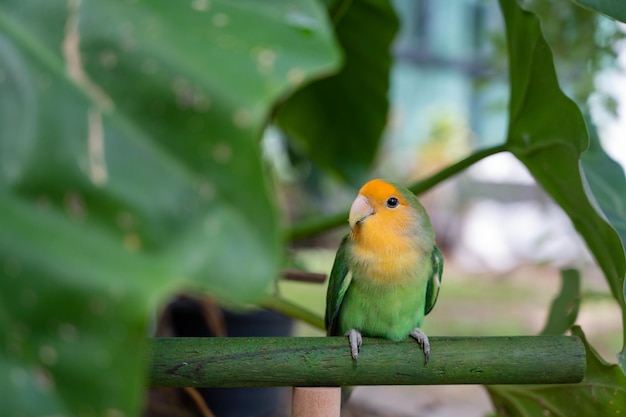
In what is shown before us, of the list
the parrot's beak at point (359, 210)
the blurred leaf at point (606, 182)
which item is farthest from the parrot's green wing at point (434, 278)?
the blurred leaf at point (606, 182)

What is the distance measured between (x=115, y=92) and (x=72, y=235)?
0.10 metres

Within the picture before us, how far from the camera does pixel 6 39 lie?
458 mm

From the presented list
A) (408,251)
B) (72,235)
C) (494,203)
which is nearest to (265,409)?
(408,251)

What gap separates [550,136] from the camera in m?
0.92

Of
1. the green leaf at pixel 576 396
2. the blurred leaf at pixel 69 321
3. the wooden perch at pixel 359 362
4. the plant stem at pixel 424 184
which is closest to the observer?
the blurred leaf at pixel 69 321

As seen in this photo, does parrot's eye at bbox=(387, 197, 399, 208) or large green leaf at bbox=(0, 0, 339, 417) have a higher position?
large green leaf at bbox=(0, 0, 339, 417)

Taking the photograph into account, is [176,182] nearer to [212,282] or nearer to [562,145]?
[212,282]

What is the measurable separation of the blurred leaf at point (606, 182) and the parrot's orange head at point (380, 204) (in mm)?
291

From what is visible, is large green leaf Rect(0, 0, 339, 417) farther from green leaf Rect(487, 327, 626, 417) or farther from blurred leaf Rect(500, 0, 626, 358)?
green leaf Rect(487, 327, 626, 417)

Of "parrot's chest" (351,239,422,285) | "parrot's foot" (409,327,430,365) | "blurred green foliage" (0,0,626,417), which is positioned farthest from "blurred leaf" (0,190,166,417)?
"parrot's chest" (351,239,422,285)

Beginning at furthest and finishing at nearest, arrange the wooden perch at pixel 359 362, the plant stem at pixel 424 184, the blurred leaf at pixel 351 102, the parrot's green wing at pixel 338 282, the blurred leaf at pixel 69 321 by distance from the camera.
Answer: the blurred leaf at pixel 351 102 < the plant stem at pixel 424 184 < the parrot's green wing at pixel 338 282 < the wooden perch at pixel 359 362 < the blurred leaf at pixel 69 321

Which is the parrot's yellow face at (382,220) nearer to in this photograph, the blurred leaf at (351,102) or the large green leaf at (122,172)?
the large green leaf at (122,172)

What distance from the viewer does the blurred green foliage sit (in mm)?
404

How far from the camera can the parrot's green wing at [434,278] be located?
3.25 ft
